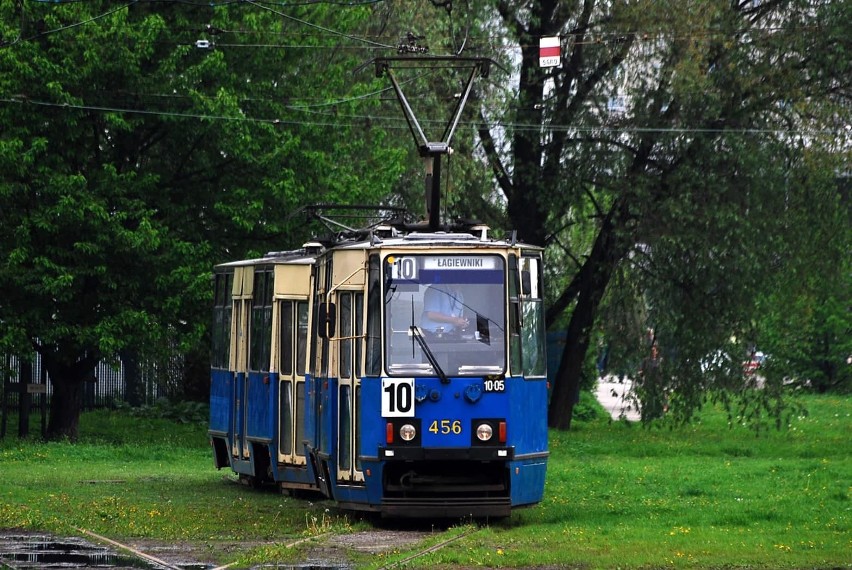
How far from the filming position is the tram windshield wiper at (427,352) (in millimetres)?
16125

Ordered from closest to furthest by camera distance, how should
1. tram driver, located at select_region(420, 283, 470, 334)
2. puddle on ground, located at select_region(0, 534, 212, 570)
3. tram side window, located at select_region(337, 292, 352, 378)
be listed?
puddle on ground, located at select_region(0, 534, 212, 570), tram driver, located at select_region(420, 283, 470, 334), tram side window, located at select_region(337, 292, 352, 378)

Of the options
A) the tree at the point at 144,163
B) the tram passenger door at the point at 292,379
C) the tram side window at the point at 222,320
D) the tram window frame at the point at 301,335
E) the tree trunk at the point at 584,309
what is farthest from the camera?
the tree trunk at the point at 584,309

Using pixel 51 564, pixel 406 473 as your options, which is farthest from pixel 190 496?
pixel 51 564

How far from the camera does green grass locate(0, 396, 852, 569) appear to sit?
44.9ft

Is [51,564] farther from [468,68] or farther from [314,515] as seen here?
[468,68]

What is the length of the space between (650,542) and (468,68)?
804 inches

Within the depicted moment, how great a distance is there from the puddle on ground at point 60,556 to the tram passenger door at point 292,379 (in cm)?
505

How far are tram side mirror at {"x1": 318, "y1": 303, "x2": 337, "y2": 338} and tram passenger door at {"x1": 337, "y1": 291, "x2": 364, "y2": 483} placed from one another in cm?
11

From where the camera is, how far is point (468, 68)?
33.8 metres

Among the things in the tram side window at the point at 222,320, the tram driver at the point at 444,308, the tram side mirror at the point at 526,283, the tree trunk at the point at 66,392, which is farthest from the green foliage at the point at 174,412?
the tram driver at the point at 444,308

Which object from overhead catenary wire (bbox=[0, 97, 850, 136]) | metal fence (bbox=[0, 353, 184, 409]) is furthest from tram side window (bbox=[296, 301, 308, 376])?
metal fence (bbox=[0, 353, 184, 409])

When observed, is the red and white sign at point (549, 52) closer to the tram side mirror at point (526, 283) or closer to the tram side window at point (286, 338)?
the tram side window at point (286, 338)

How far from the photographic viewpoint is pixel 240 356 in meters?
22.4

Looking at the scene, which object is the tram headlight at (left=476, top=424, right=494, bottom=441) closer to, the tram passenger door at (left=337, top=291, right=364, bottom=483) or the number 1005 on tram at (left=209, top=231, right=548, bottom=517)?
the number 1005 on tram at (left=209, top=231, right=548, bottom=517)
